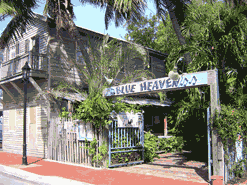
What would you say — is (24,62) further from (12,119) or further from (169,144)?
(169,144)

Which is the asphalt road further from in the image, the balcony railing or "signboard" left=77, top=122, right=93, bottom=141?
the balcony railing

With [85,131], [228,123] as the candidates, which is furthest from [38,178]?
[228,123]

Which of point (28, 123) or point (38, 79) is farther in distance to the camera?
point (28, 123)

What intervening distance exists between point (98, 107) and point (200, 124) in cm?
493

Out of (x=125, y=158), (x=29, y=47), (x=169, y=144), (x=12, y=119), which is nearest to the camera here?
(x=125, y=158)

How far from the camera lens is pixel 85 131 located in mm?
10500

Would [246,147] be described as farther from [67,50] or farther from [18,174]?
[67,50]

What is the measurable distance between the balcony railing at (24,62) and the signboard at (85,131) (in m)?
4.92

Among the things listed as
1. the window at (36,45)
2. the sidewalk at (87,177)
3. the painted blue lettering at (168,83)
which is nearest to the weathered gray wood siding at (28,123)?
the window at (36,45)

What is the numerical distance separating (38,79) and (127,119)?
660 centimetres

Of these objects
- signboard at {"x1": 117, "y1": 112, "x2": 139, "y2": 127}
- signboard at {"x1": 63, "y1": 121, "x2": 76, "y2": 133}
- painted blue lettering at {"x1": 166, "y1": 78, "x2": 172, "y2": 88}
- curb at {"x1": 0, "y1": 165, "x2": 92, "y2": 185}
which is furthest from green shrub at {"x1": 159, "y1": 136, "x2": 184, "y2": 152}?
curb at {"x1": 0, "y1": 165, "x2": 92, "y2": 185}

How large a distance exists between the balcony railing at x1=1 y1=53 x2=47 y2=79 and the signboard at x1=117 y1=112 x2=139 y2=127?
6023 millimetres

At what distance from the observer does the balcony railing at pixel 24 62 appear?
1380 cm

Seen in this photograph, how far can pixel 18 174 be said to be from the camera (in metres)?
9.29
